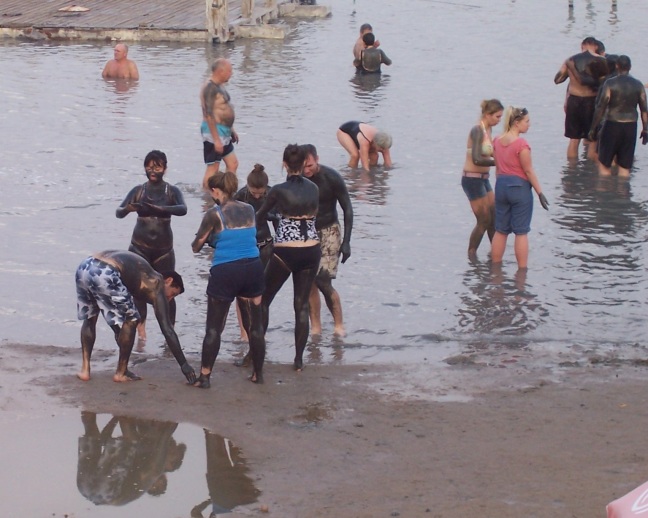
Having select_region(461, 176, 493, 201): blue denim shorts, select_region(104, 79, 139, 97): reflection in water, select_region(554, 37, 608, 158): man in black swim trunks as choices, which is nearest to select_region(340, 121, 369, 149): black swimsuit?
select_region(554, 37, 608, 158): man in black swim trunks

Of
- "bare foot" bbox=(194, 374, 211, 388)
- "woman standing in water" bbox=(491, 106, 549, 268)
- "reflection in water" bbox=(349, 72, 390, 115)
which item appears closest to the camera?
"bare foot" bbox=(194, 374, 211, 388)

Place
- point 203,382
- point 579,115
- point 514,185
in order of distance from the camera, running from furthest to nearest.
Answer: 1. point 579,115
2. point 514,185
3. point 203,382

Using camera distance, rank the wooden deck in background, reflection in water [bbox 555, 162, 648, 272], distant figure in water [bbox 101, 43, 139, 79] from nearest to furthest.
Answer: reflection in water [bbox 555, 162, 648, 272] → distant figure in water [bbox 101, 43, 139, 79] → the wooden deck in background

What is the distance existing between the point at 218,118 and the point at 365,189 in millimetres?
2398

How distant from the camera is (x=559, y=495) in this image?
6.39 metres

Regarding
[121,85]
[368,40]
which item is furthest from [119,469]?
[368,40]

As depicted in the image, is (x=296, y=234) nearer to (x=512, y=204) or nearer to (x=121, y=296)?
(x=121, y=296)

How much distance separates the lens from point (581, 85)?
613 inches

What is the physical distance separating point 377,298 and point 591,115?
21.5 feet

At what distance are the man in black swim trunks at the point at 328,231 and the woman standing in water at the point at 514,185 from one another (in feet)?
6.96

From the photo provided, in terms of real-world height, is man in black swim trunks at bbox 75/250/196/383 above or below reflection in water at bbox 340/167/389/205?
above

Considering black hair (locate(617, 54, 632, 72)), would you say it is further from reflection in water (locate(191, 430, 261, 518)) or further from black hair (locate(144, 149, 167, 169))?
reflection in water (locate(191, 430, 261, 518))

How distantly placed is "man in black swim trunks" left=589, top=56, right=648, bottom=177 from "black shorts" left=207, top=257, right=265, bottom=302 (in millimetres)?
7721

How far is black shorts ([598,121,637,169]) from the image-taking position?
14734mm
